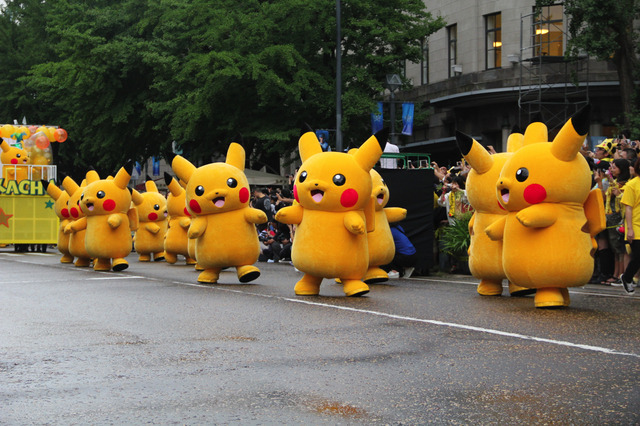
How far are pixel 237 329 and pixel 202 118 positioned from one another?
24441 mm

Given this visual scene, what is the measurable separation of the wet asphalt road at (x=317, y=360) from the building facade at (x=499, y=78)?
22051 mm

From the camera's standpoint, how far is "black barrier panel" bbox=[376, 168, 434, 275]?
724 inches

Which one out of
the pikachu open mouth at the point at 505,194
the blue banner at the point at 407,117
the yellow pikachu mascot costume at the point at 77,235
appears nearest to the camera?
the pikachu open mouth at the point at 505,194

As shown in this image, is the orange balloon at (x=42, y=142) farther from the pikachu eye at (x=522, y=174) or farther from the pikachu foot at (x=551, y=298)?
the pikachu foot at (x=551, y=298)

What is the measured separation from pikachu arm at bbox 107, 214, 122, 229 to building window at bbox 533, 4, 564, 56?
19719 millimetres

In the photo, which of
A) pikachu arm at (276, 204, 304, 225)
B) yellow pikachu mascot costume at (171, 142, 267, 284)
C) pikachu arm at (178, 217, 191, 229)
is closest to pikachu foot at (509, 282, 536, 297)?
pikachu arm at (276, 204, 304, 225)

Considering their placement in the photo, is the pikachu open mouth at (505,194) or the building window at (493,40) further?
the building window at (493,40)

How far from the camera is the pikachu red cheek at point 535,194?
11273mm

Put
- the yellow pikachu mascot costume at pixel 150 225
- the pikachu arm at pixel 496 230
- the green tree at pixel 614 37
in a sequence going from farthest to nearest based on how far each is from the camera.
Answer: the green tree at pixel 614 37
the yellow pikachu mascot costume at pixel 150 225
the pikachu arm at pixel 496 230

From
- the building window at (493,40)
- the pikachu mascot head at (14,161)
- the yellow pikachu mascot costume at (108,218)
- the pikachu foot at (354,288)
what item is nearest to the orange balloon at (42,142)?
the pikachu mascot head at (14,161)

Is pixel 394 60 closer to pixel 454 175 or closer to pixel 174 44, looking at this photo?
pixel 174 44

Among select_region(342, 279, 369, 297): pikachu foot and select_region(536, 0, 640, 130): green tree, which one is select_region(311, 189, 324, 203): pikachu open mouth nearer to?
select_region(342, 279, 369, 297): pikachu foot

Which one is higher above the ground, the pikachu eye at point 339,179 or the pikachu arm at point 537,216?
the pikachu eye at point 339,179

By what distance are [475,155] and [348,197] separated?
167cm
